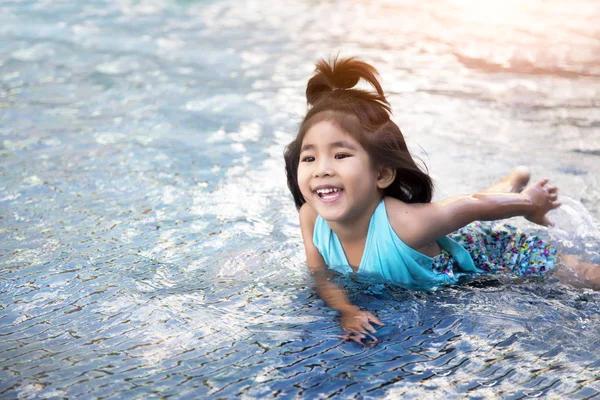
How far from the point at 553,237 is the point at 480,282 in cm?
93

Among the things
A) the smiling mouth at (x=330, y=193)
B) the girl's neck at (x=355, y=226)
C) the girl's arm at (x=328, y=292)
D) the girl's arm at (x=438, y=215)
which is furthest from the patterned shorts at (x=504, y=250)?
the smiling mouth at (x=330, y=193)

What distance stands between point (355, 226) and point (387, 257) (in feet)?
0.62

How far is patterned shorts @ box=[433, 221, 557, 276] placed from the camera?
3.48 metres

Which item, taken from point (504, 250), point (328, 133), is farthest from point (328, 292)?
point (504, 250)

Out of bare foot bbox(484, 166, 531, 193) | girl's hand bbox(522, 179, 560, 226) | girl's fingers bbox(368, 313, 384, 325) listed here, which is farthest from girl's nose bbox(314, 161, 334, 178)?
bare foot bbox(484, 166, 531, 193)

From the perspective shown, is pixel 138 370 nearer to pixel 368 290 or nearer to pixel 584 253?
pixel 368 290

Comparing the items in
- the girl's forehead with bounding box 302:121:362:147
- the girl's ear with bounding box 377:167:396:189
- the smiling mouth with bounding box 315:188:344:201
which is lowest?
the smiling mouth with bounding box 315:188:344:201

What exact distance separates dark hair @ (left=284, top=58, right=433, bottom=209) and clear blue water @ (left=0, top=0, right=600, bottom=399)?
48cm

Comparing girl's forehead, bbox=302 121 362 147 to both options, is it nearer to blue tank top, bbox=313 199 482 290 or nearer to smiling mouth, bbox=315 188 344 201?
smiling mouth, bbox=315 188 344 201

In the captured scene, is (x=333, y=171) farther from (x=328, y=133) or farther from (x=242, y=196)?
(x=242, y=196)

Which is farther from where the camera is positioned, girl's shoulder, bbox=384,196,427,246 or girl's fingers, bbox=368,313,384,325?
girl's shoulder, bbox=384,196,427,246

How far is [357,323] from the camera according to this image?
2.84 metres

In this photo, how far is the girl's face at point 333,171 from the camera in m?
2.98

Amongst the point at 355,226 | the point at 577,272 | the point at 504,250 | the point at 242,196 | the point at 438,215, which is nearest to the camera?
the point at 438,215
